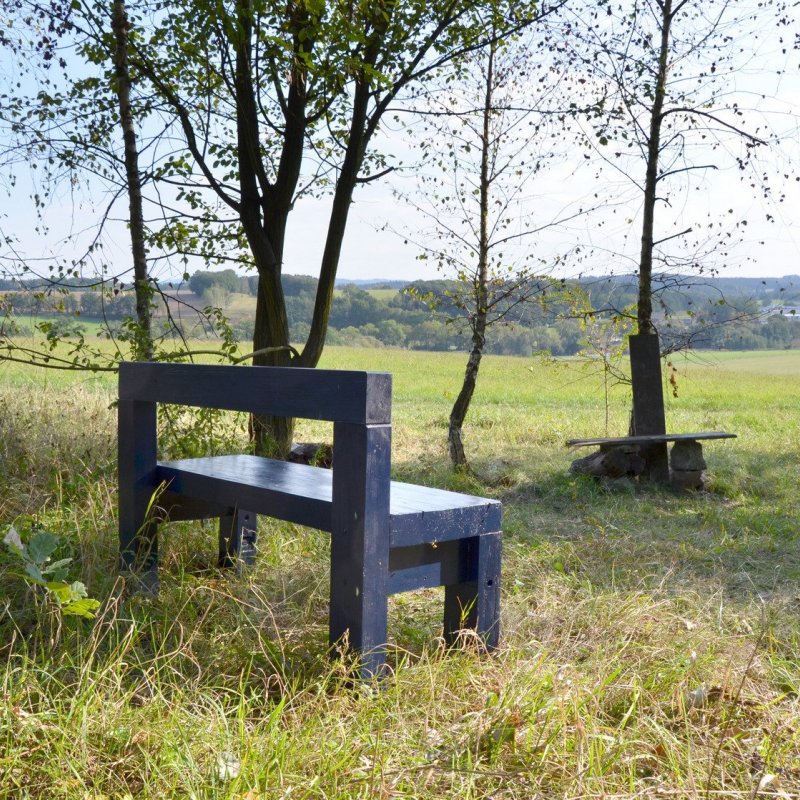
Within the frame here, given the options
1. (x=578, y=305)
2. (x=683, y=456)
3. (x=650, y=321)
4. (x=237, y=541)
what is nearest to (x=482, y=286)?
(x=578, y=305)

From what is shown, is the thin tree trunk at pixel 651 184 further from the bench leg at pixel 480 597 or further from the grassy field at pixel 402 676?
the bench leg at pixel 480 597

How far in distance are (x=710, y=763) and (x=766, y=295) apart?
6.43 m

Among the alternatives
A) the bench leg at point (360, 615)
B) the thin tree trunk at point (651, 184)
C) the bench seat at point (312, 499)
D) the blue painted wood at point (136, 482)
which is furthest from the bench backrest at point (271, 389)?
the thin tree trunk at point (651, 184)

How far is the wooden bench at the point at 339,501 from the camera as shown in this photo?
2.65m

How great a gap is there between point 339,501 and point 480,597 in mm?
704

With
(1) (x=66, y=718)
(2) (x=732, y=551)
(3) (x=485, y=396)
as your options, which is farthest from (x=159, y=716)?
(3) (x=485, y=396)

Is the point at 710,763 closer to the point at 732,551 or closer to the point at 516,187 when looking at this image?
the point at 732,551

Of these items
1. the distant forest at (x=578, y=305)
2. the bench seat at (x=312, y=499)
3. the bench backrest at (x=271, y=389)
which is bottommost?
the bench seat at (x=312, y=499)

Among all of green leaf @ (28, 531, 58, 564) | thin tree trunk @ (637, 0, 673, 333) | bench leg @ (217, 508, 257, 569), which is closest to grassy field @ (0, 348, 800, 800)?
bench leg @ (217, 508, 257, 569)

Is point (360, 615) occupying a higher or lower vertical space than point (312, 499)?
lower

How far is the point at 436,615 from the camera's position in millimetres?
3707

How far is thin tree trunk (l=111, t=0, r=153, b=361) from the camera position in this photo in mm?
6609

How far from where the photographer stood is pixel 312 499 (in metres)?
2.91

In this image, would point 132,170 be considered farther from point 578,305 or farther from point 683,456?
point 683,456
